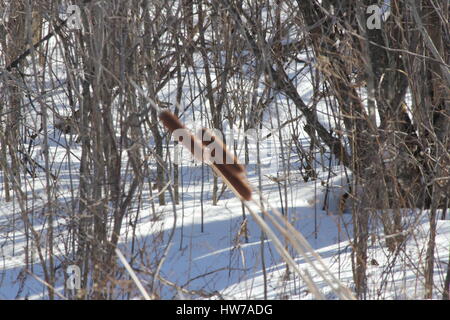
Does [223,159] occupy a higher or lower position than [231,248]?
higher

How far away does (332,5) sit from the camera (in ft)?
14.5

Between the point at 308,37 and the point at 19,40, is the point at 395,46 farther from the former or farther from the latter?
the point at 19,40

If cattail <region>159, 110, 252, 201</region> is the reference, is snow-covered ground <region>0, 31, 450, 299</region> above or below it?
below

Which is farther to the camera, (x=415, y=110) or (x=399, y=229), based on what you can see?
(x=415, y=110)

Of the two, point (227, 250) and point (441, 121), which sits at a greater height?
point (441, 121)

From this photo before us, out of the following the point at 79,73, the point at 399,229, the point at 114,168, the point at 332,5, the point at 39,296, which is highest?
the point at 332,5

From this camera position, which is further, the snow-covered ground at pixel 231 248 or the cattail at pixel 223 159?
the snow-covered ground at pixel 231 248

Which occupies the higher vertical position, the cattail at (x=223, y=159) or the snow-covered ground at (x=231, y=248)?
the cattail at (x=223, y=159)

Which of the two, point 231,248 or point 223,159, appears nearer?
point 223,159

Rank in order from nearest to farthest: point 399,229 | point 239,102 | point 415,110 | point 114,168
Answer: point 114,168 < point 399,229 < point 415,110 < point 239,102

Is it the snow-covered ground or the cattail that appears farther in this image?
the snow-covered ground
